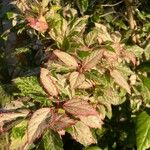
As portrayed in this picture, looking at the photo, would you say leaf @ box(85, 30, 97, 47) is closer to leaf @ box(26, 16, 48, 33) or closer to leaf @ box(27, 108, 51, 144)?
leaf @ box(26, 16, 48, 33)

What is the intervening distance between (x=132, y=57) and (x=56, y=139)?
516 mm

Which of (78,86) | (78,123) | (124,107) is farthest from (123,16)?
(78,123)

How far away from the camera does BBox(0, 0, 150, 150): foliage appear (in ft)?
3.85

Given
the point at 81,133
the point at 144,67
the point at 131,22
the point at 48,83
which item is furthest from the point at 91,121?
the point at 131,22

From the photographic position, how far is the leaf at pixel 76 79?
1.22 metres

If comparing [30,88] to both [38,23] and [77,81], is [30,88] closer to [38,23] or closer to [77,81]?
[77,81]

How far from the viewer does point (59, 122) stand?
1.14 m

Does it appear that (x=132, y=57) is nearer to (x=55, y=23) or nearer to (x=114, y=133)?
(x=55, y=23)

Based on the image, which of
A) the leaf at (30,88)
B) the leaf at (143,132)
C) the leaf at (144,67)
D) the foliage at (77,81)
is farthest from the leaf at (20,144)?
the leaf at (144,67)

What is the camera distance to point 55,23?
4.65 ft

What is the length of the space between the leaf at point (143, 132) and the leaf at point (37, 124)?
49cm

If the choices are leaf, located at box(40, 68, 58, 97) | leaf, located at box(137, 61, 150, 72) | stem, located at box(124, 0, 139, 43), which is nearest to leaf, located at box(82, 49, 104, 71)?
leaf, located at box(40, 68, 58, 97)

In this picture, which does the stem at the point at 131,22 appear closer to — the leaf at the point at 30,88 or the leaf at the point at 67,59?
the leaf at the point at 67,59

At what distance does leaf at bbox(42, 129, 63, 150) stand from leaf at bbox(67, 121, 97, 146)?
0.23ft
